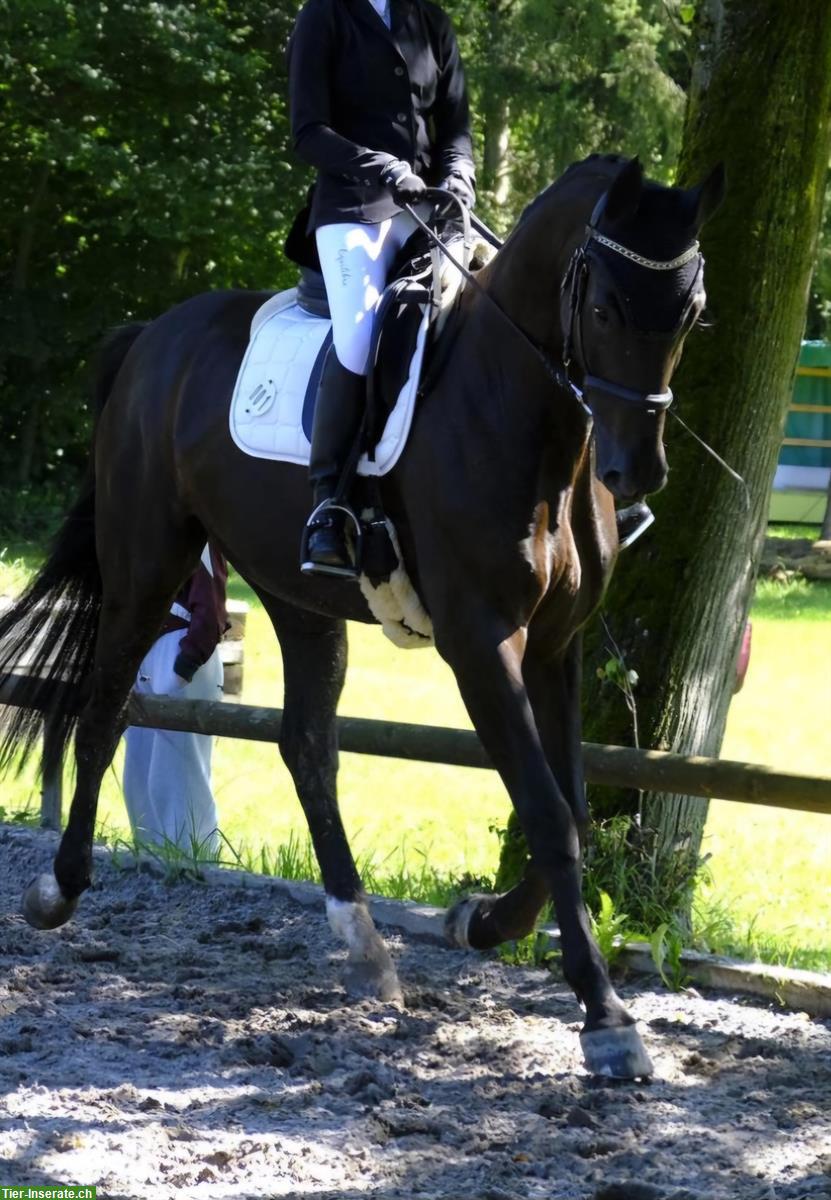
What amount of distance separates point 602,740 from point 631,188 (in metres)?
2.75

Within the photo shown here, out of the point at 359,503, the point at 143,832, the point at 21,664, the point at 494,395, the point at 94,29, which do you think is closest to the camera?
the point at 494,395

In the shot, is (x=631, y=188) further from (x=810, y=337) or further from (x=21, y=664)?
(x=810, y=337)

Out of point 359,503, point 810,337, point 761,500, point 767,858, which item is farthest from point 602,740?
point 810,337

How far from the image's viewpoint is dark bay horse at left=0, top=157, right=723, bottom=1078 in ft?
13.8

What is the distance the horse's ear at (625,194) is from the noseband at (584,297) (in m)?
0.05

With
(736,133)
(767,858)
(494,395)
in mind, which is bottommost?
(767,858)

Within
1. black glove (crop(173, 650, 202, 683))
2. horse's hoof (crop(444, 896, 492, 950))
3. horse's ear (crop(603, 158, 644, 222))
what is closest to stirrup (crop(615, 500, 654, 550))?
horse's ear (crop(603, 158, 644, 222))

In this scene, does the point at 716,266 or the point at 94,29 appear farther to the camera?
the point at 94,29

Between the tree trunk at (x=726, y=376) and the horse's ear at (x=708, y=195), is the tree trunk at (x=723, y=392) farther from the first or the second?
the horse's ear at (x=708, y=195)

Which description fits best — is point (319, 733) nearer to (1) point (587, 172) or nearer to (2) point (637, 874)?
(2) point (637, 874)

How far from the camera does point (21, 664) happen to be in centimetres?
668

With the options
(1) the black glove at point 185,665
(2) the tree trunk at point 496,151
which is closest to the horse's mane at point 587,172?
(1) the black glove at point 185,665

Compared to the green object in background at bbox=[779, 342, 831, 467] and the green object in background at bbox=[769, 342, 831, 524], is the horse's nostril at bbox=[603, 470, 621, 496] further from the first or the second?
the green object in background at bbox=[779, 342, 831, 467]

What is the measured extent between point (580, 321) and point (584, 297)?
65 mm
